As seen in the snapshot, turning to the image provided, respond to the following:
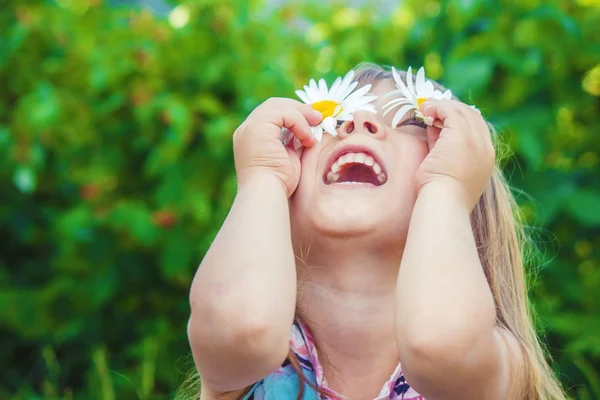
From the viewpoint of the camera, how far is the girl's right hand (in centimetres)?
161

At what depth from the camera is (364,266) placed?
1634 millimetres

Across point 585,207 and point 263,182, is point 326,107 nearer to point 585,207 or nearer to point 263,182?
point 263,182

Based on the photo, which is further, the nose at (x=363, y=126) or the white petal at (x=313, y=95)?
the white petal at (x=313, y=95)

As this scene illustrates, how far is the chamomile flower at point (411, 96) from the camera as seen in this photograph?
5.53 ft

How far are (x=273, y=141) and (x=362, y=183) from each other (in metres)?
0.18

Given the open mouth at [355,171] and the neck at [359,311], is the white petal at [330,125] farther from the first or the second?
the neck at [359,311]

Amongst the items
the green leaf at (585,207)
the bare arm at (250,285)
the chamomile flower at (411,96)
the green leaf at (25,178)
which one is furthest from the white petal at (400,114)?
the green leaf at (25,178)

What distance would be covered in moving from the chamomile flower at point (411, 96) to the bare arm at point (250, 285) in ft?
0.81

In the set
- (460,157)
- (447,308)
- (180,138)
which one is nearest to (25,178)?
(180,138)

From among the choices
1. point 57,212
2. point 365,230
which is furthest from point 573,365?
point 57,212

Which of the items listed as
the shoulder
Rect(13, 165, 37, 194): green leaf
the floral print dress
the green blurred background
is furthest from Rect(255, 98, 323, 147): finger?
→ Rect(13, 165, 37, 194): green leaf

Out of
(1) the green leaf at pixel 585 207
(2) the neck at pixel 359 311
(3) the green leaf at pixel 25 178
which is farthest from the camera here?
(3) the green leaf at pixel 25 178

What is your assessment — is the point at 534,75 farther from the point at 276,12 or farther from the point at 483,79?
the point at 276,12

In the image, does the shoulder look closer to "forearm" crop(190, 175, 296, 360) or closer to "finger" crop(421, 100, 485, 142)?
"forearm" crop(190, 175, 296, 360)
